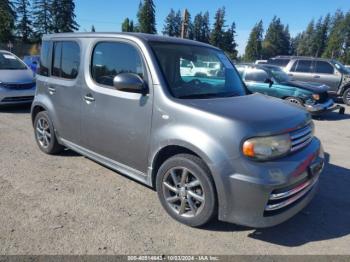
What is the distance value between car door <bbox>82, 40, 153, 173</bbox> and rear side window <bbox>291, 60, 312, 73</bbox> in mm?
12552

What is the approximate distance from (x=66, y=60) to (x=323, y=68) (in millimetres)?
12708

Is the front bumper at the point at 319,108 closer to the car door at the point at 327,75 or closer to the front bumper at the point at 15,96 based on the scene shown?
the car door at the point at 327,75

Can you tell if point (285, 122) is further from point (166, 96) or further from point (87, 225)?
point (87, 225)

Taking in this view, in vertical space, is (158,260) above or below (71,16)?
below

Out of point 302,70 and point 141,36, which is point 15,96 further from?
point 302,70

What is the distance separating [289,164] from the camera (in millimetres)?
2936

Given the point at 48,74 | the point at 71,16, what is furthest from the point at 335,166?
the point at 71,16

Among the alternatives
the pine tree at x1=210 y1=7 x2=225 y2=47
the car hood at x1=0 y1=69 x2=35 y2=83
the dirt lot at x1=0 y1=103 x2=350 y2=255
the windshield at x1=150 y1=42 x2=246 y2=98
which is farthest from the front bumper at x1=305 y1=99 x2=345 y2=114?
the pine tree at x1=210 y1=7 x2=225 y2=47

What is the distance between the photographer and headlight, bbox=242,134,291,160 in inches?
112

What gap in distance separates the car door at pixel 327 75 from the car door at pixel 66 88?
12388mm

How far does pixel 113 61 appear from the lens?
3949 millimetres

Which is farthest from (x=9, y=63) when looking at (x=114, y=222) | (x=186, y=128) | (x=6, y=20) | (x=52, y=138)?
(x=6, y=20)

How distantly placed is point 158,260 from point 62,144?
2.90 metres

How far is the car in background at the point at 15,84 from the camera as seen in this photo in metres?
8.50
